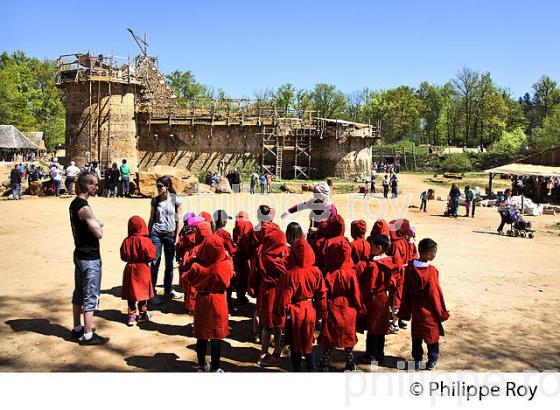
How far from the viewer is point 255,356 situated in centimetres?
524

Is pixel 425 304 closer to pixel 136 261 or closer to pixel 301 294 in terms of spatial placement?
pixel 301 294

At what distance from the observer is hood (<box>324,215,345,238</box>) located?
17.5ft

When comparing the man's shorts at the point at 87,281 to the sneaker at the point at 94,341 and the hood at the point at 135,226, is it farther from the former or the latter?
the hood at the point at 135,226

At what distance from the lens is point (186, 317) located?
6277 millimetres

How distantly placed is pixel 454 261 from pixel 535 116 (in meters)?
68.8

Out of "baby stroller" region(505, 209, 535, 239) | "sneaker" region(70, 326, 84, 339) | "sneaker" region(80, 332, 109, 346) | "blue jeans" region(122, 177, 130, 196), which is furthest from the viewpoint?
"blue jeans" region(122, 177, 130, 196)

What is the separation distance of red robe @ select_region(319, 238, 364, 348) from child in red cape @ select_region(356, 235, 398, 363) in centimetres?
29

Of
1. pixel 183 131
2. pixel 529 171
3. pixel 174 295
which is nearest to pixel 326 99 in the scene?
pixel 183 131

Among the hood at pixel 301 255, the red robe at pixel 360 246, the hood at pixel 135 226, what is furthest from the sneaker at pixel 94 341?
the red robe at pixel 360 246

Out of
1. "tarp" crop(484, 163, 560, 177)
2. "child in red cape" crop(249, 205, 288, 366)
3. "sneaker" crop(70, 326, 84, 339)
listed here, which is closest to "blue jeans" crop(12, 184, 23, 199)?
"sneaker" crop(70, 326, 84, 339)

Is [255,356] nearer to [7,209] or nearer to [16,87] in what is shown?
[7,209]

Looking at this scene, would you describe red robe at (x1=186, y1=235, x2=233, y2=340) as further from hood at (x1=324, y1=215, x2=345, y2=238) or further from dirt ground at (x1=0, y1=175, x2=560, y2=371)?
hood at (x1=324, y1=215, x2=345, y2=238)

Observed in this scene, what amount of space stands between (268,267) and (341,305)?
90 cm
